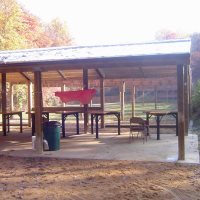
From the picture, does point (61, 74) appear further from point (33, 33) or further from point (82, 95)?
point (33, 33)

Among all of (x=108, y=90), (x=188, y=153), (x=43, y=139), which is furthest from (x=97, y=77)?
(x=108, y=90)

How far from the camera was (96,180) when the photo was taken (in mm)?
6285

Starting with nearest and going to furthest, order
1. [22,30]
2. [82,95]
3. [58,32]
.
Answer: [82,95], [22,30], [58,32]

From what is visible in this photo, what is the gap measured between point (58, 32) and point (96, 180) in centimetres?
2987

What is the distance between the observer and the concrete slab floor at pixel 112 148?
326 inches

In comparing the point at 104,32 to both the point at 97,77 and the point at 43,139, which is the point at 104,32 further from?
the point at 43,139

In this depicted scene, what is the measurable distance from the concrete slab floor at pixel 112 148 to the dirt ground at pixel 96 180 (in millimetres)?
585

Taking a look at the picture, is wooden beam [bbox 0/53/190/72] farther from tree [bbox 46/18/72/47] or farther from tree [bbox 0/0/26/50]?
tree [bbox 46/18/72/47]

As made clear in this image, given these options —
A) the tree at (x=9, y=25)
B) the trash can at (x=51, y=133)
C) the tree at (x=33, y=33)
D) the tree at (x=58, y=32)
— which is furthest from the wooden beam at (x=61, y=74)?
the tree at (x=58, y=32)

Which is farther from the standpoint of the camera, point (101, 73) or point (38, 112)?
point (101, 73)

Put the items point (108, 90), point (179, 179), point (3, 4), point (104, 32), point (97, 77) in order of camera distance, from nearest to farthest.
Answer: point (179, 179) → point (97, 77) → point (3, 4) → point (108, 90) → point (104, 32)

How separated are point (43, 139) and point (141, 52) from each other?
3453mm

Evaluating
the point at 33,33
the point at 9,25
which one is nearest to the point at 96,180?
the point at 9,25

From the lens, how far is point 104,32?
169ft
